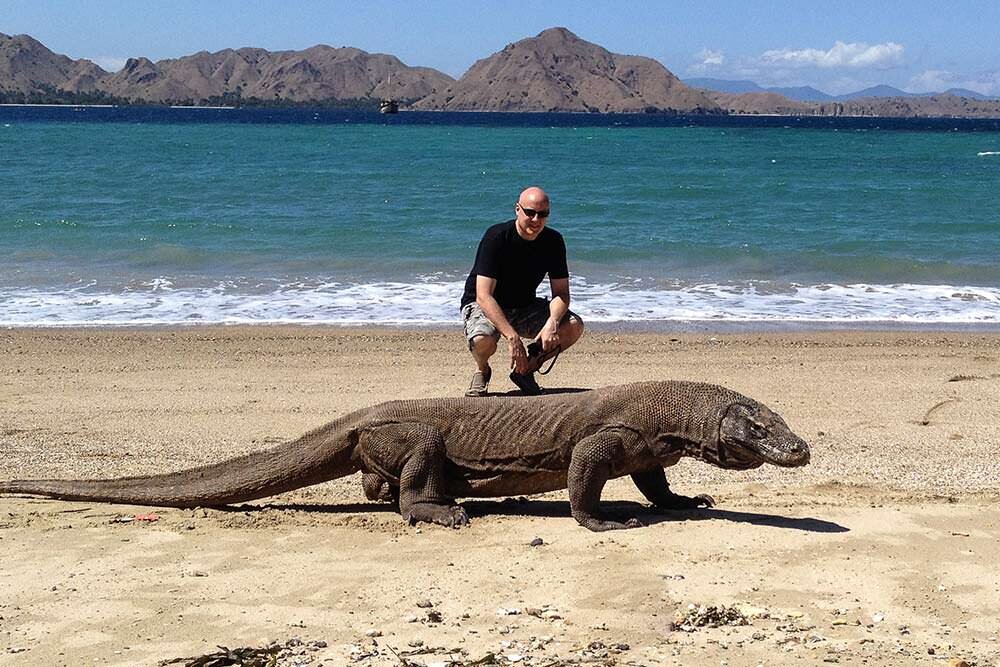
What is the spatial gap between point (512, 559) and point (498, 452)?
979 mm

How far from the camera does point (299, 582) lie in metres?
5.72

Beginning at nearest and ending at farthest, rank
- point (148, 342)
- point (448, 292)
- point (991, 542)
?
1. point (991, 542)
2. point (148, 342)
3. point (448, 292)

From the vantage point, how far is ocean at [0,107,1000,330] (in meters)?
17.0

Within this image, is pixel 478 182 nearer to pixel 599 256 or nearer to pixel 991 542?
pixel 599 256

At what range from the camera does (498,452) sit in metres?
6.91

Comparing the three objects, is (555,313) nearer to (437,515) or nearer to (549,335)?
(549,335)

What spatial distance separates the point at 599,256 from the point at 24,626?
718 inches

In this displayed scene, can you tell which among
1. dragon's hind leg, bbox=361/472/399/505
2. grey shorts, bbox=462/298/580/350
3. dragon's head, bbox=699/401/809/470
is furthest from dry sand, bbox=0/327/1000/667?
grey shorts, bbox=462/298/580/350

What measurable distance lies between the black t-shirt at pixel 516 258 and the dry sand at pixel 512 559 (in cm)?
160

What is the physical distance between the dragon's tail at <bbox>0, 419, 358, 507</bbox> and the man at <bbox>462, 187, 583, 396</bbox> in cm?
153

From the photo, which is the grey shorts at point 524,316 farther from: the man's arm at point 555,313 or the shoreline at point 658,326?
the shoreline at point 658,326

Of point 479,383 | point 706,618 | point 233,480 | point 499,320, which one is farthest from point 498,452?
point 706,618

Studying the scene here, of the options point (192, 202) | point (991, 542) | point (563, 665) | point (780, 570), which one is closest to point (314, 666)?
point (563, 665)

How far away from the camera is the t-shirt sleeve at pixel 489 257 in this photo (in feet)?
27.4
